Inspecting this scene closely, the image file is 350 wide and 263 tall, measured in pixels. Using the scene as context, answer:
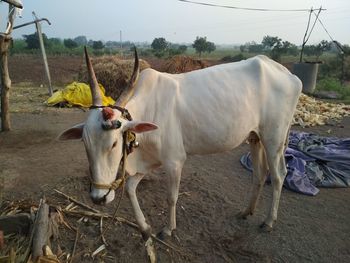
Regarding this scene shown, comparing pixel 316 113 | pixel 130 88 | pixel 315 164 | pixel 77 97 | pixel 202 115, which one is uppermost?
pixel 130 88

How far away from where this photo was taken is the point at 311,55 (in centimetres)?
5338

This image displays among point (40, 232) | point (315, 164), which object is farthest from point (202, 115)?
point (315, 164)

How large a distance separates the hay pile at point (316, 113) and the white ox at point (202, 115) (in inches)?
216

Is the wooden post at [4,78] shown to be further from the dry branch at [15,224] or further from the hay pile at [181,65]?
the hay pile at [181,65]

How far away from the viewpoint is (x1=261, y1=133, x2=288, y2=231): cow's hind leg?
3.91 m

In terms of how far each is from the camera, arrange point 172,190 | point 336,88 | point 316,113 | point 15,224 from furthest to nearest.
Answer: point 336,88
point 316,113
point 172,190
point 15,224

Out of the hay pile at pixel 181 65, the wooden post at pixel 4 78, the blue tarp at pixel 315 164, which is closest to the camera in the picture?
the blue tarp at pixel 315 164

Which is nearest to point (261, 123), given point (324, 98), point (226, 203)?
point (226, 203)

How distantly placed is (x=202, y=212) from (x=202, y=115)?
1444mm

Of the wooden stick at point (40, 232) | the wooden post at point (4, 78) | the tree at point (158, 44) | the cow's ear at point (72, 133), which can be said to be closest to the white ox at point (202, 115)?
the cow's ear at point (72, 133)

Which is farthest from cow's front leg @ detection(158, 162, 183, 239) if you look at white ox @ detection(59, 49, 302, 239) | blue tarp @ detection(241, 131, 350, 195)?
blue tarp @ detection(241, 131, 350, 195)

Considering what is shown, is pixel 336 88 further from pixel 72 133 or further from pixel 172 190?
pixel 72 133

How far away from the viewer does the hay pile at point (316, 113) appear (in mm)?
9211

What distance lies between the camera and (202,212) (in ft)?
14.2
